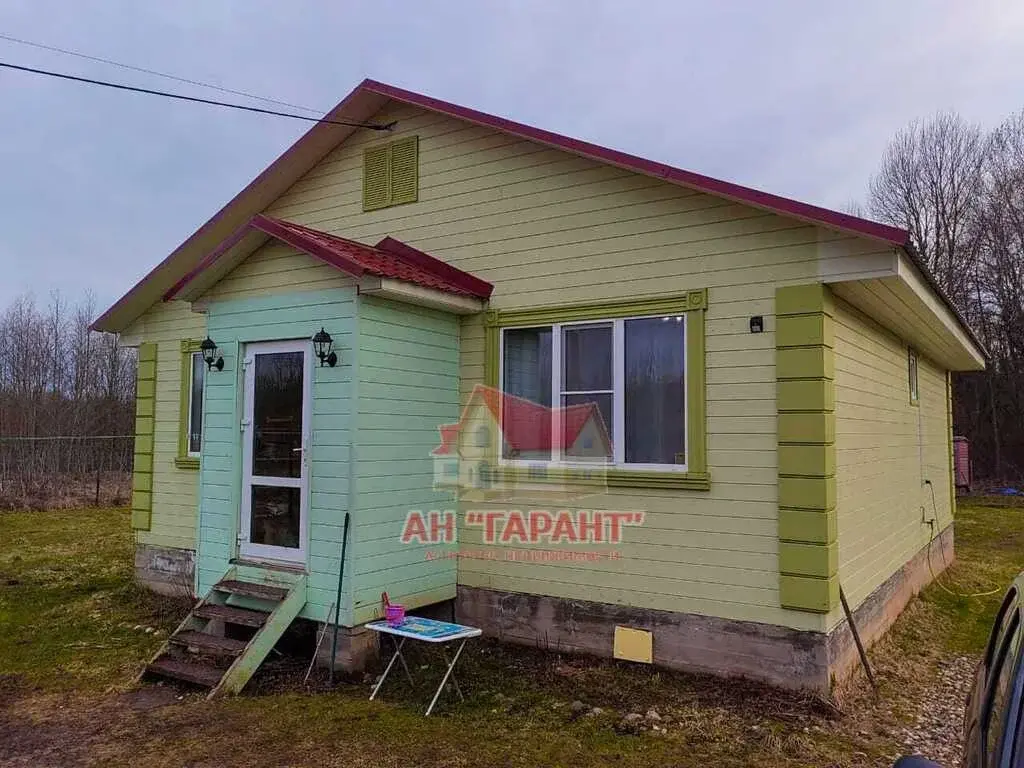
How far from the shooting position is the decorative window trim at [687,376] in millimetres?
5371

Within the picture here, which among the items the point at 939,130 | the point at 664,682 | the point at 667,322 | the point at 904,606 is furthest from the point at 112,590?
the point at 939,130

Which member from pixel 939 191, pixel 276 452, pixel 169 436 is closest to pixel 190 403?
pixel 169 436

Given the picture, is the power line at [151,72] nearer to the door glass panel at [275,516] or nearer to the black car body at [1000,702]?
the door glass panel at [275,516]

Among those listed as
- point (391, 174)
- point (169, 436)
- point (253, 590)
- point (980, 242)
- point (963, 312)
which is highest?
point (980, 242)

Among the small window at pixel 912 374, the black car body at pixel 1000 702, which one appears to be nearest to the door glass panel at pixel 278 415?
the black car body at pixel 1000 702

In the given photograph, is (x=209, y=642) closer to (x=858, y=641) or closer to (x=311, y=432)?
(x=311, y=432)

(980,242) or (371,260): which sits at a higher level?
(980,242)

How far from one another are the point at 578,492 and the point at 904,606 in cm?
416

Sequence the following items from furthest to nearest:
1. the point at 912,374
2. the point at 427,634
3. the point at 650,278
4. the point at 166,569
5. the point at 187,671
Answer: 1. the point at 912,374
2. the point at 166,569
3. the point at 650,278
4. the point at 187,671
5. the point at 427,634

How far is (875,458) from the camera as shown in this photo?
6.67 m

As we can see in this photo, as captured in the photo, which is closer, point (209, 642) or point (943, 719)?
point (943, 719)

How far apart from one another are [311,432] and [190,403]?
3818 mm

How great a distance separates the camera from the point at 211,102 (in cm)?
714

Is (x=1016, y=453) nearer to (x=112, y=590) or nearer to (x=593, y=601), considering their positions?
(x=593, y=601)
